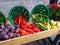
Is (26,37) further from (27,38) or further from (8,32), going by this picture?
(8,32)

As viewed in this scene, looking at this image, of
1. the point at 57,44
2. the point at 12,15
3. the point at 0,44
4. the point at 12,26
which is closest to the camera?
the point at 0,44

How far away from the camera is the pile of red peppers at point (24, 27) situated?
4.17ft

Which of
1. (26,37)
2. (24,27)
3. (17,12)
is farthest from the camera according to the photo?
(17,12)

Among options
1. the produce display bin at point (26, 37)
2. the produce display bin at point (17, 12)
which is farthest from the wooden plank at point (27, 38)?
the produce display bin at point (17, 12)

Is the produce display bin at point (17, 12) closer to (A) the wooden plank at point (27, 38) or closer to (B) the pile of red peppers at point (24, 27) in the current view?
(B) the pile of red peppers at point (24, 27)

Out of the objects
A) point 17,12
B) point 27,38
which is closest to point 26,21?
point 17,12

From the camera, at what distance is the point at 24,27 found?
1321mm

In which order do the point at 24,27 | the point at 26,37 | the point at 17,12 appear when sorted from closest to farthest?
the point at 26,37, the point at 24,27, the point at 17,12

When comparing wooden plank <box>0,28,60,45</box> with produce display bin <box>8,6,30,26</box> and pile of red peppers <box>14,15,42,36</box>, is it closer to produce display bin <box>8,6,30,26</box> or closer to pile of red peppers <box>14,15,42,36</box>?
pile of red peppers <box>14,15,42,36</box>

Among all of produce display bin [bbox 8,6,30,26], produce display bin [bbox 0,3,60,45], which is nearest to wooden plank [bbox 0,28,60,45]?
produce display bin [bbox 0,3,60,45]

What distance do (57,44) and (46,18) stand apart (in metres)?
0.36

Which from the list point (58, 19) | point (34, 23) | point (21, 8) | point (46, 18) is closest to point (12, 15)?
point (21, 8)

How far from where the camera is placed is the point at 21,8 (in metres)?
1.46

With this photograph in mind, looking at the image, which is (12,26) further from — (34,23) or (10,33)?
(34,23)
